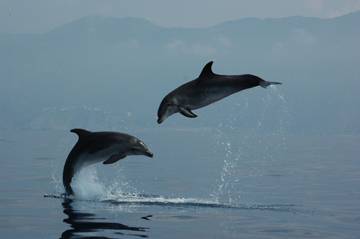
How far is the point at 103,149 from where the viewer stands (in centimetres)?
1587

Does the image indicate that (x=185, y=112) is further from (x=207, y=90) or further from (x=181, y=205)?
(x=181, y=205)

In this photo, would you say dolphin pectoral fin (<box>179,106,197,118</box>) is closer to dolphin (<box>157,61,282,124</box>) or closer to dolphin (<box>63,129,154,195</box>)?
dolphin (<box>157,61,282,124</box>)

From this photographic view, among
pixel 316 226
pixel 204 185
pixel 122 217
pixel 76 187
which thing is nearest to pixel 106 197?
pixel 76 187

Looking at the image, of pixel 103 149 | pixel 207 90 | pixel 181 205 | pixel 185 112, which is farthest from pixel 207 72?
pixel 181 205

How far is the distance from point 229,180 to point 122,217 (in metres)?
11.2

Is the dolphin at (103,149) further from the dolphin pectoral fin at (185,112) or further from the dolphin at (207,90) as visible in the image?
the dolphin pectoral fin at (185,112)

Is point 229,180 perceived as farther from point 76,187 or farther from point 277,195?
point 76,187

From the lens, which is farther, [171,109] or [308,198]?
[308,198]

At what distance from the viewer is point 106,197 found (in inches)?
704

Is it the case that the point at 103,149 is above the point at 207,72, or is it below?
below

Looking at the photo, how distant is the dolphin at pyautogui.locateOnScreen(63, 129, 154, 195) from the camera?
1574 centimetres

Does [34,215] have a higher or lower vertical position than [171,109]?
lower

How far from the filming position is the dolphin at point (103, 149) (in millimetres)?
15742

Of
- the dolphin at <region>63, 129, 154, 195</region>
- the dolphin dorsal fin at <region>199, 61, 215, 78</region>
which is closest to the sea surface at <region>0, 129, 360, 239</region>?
the dolphin at <region>63, 129, 154, 195</region>
